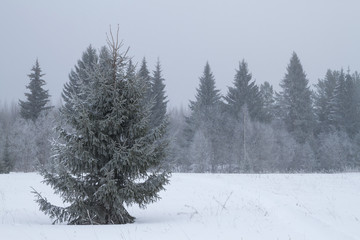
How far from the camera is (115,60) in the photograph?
34.3ft

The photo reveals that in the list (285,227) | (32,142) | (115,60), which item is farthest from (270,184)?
(32,142)

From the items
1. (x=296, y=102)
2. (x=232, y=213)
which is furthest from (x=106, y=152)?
(x=296, y=102)

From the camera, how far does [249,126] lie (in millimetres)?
48781

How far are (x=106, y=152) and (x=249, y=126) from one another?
4084cm

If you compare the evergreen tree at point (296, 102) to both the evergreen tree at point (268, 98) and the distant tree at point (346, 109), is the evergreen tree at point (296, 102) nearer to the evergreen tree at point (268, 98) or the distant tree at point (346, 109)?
the evergreen tree at point (268, 98)

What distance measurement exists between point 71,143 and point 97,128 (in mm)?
805

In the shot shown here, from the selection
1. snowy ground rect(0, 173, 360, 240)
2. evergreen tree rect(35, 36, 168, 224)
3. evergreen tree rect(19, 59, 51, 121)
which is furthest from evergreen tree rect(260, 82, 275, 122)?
evergreen tree rect(35, 36, 168, 224)

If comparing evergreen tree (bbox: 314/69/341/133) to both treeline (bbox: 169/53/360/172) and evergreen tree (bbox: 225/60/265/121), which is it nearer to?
treeline (bbox: 169/53/360/172)

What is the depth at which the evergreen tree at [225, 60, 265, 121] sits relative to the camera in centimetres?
5581

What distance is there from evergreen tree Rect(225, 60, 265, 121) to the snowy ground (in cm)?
3661

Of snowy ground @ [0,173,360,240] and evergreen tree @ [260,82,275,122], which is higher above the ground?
evergreen tree @ [260,82,275,122]

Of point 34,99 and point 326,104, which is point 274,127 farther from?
point 34,99

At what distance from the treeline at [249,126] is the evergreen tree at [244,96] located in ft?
0.53

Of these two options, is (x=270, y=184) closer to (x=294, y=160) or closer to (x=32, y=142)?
(x=32, y=142)
